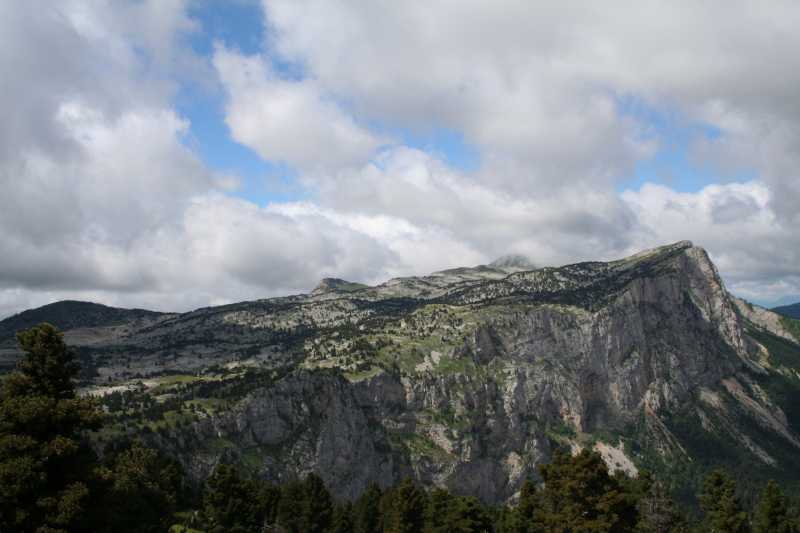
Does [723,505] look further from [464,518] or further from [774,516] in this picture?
[464,518]

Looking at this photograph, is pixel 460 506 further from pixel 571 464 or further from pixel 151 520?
pixel 151 520

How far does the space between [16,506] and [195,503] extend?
111 m

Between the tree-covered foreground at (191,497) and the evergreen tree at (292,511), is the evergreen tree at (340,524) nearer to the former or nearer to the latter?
the tree-covered foreground at (191,497)

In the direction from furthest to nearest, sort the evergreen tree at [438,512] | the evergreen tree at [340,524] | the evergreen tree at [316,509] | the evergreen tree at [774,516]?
the evergreen tree at [340,524] → the evergreen tree at [316,509] → the evergreen tree at [438,512] → the evergreen tree at [774,516]

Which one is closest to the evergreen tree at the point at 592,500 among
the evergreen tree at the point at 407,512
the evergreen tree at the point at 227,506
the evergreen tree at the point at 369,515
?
the evergreen tree at the point at 407,512

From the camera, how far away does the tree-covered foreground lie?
1519 inches

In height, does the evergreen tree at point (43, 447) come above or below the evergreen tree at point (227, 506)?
above

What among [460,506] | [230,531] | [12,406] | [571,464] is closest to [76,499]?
[12,406]

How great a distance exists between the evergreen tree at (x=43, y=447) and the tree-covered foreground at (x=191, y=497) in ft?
0.23

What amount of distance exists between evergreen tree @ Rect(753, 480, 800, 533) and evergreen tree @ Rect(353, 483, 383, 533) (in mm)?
78894

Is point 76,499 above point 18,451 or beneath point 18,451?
beneath

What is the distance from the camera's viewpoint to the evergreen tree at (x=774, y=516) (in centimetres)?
9173

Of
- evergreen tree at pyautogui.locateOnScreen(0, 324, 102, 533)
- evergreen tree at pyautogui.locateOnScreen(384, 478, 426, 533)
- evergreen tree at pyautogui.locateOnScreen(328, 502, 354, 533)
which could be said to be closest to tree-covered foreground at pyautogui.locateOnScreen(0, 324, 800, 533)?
evergreen tree at pyautogui.locateOnScreen(0, 324, 102, 533)

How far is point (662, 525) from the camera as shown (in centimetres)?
8225
